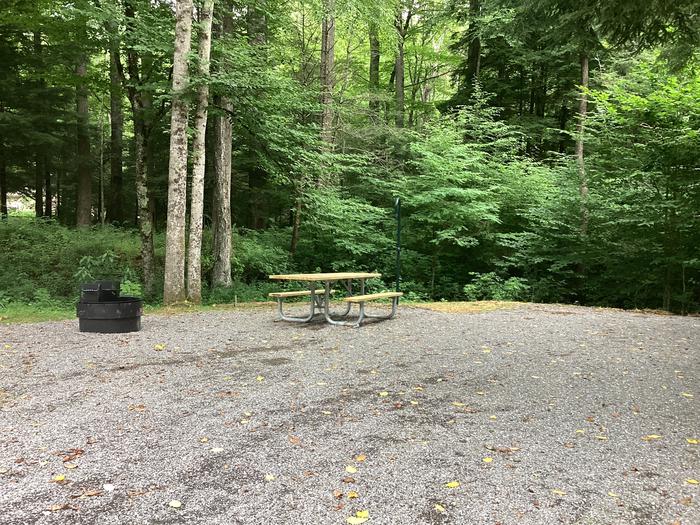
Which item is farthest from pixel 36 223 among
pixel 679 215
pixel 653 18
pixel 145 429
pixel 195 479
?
pixel 679 215

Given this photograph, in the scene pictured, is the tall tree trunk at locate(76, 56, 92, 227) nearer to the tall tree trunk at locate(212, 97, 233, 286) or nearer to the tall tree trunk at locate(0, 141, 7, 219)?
the tall tree trunk at locate(0, 141, 7, 219)

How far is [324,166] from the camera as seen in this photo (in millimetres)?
10883

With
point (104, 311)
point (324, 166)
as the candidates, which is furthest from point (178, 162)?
point (324, 166)

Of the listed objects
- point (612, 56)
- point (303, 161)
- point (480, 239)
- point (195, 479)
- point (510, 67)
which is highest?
point (510, 67)

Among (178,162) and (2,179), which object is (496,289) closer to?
(178,162)

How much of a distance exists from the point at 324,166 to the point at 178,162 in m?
3.54

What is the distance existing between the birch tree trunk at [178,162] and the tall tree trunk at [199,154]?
26cm

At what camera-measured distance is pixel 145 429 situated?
10.9ft

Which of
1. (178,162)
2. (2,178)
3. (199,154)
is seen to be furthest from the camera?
(2,178)

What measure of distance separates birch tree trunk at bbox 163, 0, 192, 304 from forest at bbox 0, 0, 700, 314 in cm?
3

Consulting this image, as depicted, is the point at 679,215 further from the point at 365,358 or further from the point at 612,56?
the point at 365,358

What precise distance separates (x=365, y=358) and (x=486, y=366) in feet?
4.11

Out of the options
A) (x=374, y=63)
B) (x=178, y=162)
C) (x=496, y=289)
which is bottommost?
(x=496, y=289)

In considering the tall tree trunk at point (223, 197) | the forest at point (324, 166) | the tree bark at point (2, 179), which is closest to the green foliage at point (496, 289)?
the forest at point (324, 166)
